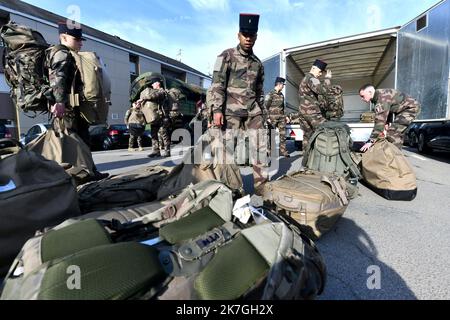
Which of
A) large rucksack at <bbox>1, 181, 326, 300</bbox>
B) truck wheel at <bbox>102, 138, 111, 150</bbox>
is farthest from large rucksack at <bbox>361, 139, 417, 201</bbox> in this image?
truck wheel at <bbox>102, 138, 111, 150</bbox>

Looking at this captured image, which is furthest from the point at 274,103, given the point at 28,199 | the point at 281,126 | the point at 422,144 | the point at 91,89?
the point at 28,199

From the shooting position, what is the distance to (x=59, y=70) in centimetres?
261

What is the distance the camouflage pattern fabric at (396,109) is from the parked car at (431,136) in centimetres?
214

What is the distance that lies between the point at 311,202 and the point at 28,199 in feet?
5.40

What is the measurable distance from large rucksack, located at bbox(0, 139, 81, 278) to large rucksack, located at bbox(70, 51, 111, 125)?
1.26m

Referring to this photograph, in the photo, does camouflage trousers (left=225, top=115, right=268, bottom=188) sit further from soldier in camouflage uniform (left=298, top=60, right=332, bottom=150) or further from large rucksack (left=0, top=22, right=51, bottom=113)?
soldier in camouflage uniform (left=298, top=60, right=332, bottom=150)

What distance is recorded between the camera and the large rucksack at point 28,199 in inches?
51.1

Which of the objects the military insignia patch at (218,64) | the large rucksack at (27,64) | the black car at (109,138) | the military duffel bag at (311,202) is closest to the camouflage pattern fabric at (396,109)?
the military duffel bag at (311,202)

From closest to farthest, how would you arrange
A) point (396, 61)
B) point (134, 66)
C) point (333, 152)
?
point (333, 152) → point (396, 61) → point (134, 66)

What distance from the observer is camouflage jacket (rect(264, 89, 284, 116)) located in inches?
232

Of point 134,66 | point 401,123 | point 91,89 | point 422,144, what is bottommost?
point 422,144

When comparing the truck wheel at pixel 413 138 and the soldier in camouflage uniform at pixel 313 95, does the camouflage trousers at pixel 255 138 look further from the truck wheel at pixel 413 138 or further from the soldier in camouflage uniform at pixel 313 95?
the truck wheel at pixel 413 138

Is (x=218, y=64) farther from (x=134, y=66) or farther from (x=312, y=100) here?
(x=134, y=66)
